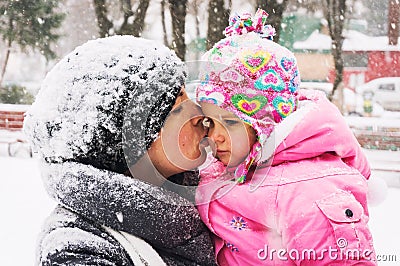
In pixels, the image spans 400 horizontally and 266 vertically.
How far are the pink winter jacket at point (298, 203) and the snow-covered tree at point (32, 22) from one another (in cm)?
1126

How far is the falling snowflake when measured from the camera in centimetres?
156

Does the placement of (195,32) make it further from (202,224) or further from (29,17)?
(202,224)

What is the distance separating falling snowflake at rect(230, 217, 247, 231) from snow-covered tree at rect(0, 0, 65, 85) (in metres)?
11.4

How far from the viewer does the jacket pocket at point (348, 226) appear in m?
1.43

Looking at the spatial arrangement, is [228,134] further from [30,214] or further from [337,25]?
[337,25]

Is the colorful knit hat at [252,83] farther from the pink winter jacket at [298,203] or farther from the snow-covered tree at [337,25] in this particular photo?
→ the snow-covered tree at [337,25]

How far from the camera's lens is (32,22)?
1221 centimetres


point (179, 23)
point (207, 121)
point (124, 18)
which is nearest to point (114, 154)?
point (207, 121)

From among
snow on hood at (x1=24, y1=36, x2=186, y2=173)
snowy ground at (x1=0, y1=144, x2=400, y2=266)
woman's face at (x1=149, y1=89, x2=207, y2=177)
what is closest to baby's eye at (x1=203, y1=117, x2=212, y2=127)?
woman's face at (x1=149, y1=89, x2=207, y2=177)

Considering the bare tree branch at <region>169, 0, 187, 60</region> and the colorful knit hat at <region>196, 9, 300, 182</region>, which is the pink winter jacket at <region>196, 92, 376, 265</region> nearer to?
the colorful knit hat at <region>196, 9, 300, 182</region>

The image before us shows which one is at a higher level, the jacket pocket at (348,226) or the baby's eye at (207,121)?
the baby's eye at (207,121)

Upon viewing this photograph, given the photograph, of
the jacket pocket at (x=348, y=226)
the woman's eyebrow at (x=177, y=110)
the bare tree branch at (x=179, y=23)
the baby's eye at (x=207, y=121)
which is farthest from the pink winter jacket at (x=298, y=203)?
the bare tree branch at (x=179, y=23)

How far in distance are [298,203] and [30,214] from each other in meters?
4.82

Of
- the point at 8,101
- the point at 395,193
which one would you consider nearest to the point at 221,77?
the point at 395,193
